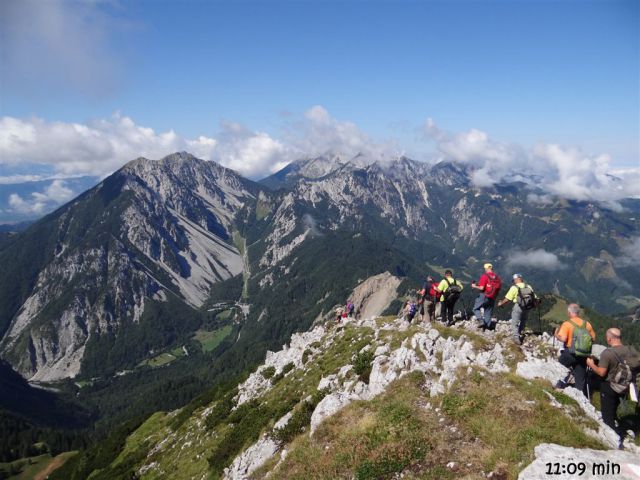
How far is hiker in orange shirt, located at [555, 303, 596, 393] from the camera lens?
21.2 m

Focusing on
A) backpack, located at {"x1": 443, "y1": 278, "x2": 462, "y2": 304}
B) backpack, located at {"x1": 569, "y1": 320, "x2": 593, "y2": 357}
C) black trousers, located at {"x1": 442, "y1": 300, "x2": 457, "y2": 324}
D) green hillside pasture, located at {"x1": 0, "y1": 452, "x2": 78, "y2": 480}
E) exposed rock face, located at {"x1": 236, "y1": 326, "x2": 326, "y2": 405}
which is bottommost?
green hillside pasture, located at {"x1": 0, "y1": 452, "x2": 78, "y2": 480}

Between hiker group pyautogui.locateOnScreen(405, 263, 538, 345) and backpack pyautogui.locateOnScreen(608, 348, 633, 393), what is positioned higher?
hiker group pyautogui.locateOnScreen(405, 263, 538, 345)

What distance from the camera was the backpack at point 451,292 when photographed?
3575 centimetres

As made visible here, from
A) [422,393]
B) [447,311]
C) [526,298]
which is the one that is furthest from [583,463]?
[447,311]

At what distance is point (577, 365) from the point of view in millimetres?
21922

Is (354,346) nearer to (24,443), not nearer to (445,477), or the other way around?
(445,477)

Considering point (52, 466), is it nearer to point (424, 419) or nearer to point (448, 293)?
point (448, 293)

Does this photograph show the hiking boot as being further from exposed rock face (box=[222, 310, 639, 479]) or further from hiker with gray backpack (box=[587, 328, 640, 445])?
hiker with gray backpack (box=[587, 328, 640, 445])

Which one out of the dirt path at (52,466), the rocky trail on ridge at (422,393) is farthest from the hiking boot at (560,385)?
the dirt path at (52,466)

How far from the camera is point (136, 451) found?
230 feet

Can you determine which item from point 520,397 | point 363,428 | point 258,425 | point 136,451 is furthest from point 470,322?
point 136,451

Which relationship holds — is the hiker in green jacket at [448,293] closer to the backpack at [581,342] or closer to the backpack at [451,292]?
the backpack at [451,292]

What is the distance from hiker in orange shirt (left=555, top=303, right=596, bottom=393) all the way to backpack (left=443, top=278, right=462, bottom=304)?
1316 centimetres

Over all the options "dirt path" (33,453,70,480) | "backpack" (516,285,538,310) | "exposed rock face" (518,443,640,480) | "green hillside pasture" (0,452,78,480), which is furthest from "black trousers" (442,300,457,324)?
"green hillside pasture" (0,452,78,480)
